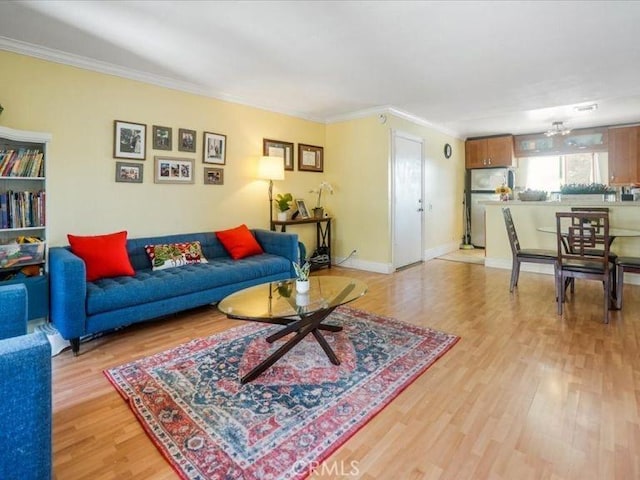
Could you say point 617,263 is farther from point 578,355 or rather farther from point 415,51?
point 415,51

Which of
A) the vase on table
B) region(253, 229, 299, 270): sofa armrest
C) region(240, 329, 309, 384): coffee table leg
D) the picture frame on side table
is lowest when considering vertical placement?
region(240, 329, 309, 384): coffee table leg

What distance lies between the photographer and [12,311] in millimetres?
1721

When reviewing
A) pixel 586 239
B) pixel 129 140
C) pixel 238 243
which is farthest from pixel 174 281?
pixel 586 239

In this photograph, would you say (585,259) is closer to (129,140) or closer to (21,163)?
(129,140)

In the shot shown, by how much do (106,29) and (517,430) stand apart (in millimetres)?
3649

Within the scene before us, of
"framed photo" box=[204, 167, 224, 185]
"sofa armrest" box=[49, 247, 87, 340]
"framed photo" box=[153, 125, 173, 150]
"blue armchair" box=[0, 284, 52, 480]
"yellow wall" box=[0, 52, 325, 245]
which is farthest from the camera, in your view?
"framed photo" box=[204, 167, 224, 185]

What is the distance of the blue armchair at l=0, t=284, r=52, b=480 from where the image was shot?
102 centimetres

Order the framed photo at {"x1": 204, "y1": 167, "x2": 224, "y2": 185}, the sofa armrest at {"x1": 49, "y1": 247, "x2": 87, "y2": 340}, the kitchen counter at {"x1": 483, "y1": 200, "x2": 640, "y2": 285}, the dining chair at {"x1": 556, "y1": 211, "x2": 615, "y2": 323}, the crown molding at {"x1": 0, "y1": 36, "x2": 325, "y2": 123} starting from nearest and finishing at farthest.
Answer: the sofa armrest at {"x1": 49, "y1": 247, "x2": 87, "y2": 340}, the crown molding at {"x1": 0, "y1": 36, "x2": 325, "y2": 123}, the dining chair at {"x1": 556, "y1": 211, "x2": 615, "y2": 323}, the framed photo at {"x1": 204, "y1": 167, "x2": 224, "y2": 185}, the kitchen counter at {"x1": 483, "y1": 200, "x2": 640, "y2": 285}

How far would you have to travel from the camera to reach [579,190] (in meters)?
4.90

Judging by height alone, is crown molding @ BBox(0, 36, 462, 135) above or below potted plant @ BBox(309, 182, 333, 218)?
above

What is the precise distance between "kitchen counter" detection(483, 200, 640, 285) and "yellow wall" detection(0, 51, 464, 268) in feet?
3.49

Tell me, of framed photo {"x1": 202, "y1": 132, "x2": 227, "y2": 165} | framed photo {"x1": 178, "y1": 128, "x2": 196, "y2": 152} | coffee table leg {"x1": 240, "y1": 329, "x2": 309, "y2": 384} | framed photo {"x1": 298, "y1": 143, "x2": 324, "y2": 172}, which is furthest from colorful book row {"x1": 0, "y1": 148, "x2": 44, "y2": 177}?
framed photo {"x1": 298, "y1": 143, "x2": 324, "y2": 172}

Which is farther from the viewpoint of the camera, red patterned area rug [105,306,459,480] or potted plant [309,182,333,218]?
potted plant [309,182,333,218]

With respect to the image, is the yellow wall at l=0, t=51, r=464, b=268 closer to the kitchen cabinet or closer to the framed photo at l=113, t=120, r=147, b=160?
the framed photo at l=113, t=120, r=147, b=160
